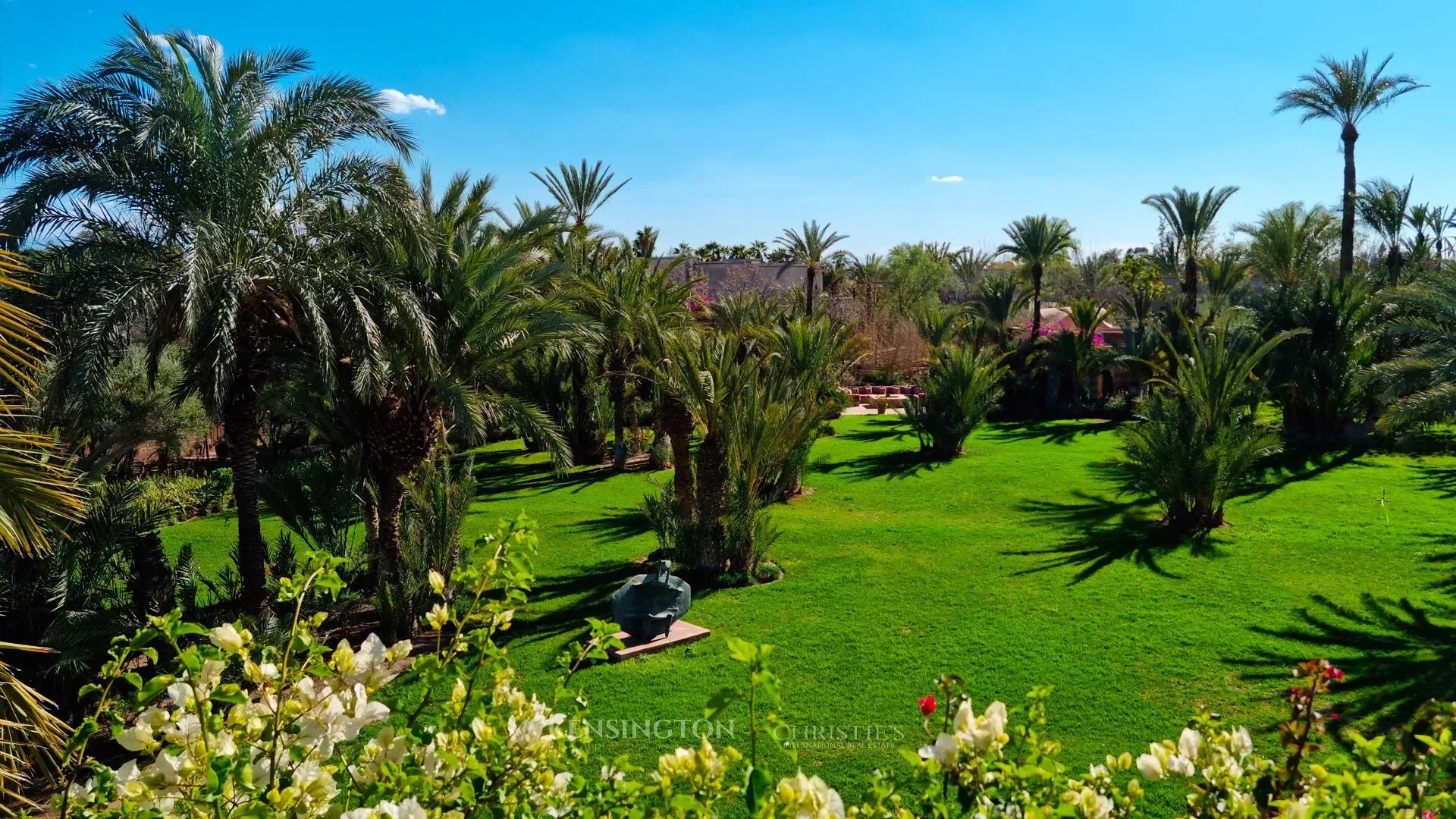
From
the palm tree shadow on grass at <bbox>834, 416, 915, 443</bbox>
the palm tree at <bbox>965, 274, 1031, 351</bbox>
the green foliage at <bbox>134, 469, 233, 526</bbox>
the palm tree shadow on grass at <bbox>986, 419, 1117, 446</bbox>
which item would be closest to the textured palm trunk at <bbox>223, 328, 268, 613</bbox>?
the green foliage at <bbox>134, 469, 233, 526</bbox>

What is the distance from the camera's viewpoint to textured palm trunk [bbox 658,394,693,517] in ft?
40.5

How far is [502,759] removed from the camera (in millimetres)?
2035

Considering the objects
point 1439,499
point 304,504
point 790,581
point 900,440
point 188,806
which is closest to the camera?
point 188,806

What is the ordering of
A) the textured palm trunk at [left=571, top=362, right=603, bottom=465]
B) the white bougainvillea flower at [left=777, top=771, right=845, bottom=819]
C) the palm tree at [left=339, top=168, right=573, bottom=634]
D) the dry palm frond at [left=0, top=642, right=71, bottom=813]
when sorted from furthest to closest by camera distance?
the textured palm trunk at [left=571, top=362, right=603, bottom=465], the palm tree at [left=339, top=168, right=573, bottom=634], the dry palm frond at [left=0, top=642, right=71, bottom=813], the white bougainvillea flower at [left=777, top=771, right=845, bottom=819]

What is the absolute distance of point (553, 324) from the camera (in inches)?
441

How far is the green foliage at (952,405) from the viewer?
56.8 feet

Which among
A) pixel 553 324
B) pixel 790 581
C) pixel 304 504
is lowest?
pixel 790 581

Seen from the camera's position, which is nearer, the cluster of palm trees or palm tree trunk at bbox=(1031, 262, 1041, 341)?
the cluster of palm trees

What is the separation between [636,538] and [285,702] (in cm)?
1040

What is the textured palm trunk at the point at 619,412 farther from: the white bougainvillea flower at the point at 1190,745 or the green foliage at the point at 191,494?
the white bougainvillea flower at the point at 1190,745

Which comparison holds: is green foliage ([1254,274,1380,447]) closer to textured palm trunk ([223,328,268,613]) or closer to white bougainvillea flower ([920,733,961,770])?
textured palm trunk ([223,328,268,613])

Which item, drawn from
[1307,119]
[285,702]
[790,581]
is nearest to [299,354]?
[790,581]

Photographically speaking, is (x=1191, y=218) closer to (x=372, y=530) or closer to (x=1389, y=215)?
(x=1389, y=215)

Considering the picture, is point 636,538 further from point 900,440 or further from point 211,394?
point 900,440
